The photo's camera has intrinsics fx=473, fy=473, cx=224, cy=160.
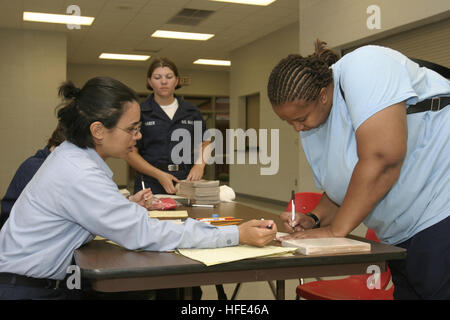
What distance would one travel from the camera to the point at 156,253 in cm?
135

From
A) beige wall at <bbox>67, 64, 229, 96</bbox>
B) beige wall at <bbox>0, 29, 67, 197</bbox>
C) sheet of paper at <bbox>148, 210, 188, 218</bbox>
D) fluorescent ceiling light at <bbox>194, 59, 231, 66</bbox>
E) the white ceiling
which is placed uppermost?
fluorescent ceiling light at <bbox>194, 59, 231, 66</bbox>

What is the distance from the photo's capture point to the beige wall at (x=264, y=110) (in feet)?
28.6

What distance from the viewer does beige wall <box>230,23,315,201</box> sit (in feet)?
28.6

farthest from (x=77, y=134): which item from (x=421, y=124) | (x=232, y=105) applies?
(x=232, y=105)

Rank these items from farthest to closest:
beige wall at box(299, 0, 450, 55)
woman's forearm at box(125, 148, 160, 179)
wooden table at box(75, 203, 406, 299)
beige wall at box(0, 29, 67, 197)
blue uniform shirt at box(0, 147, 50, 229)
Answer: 1. beige wall at box(0, 29, 67, 197)
2. beige wall at box(299, 0, 450, 55)
3. woman's forearm at box(125, 148, 160, 179)
4. blue uniform shirt at box(0, 147, 50, 229)
5. wooden table at box(75, 203, 406, 299)

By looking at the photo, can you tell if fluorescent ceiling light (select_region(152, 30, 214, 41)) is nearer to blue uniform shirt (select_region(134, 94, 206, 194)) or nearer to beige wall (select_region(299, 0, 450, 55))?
beige wall (select_region(299, 0, 450, 55))

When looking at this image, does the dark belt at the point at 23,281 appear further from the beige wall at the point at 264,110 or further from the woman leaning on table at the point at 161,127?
the beige wall at the point at 264,110

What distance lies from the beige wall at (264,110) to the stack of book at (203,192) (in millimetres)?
5434

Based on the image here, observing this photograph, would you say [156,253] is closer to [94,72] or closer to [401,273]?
[401,273]

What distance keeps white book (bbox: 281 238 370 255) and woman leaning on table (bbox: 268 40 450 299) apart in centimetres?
6

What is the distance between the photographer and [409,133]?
139cm

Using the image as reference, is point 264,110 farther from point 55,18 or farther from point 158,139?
point 158,139

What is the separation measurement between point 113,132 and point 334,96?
0.72 metres

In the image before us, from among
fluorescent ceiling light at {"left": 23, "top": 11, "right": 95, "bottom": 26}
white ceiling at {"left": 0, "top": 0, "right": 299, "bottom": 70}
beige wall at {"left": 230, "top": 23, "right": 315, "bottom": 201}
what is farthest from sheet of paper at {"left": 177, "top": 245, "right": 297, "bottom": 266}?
fluorescent ceiling light at {"left": 23, "top": 11, "right": 95, "bottom": 26}
